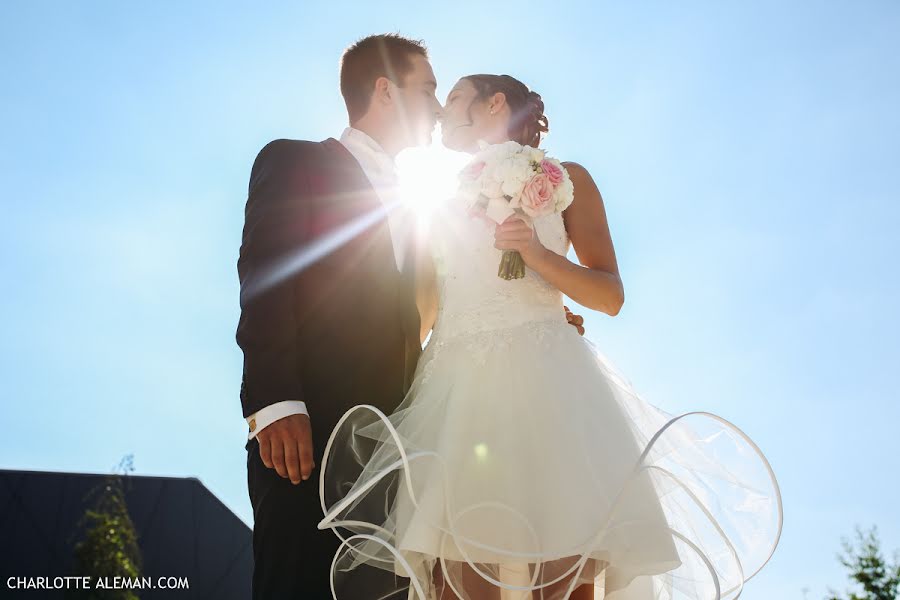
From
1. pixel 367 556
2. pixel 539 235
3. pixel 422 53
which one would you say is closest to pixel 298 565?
pixel 367 556

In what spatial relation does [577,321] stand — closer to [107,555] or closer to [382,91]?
[382,91]

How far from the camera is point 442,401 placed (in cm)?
333

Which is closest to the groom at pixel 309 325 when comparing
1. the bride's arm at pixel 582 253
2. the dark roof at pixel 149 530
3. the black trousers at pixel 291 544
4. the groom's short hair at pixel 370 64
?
the black trousers at pixel 291 544

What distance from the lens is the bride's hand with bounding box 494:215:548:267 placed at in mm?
3490

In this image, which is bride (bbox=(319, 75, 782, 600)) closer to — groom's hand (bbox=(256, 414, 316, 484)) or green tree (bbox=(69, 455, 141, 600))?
groom's hand (bbox=(256, 414, 316, 484))

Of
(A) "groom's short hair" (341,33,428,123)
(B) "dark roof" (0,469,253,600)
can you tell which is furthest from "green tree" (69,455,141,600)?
(A) "groom's short hair" (341,33,428,123)

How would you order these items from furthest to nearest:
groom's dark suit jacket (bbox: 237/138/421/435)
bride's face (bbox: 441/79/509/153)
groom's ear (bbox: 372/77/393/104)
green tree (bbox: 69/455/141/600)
Answer: 1. green tree (bbox: 69/455/141/600)
2. groom's ear (bbox: 372/77/393/104)
3. bride's face (bbox: 441/79/509/153)
4. groom's dark suit jacket (bbox: 237/138/421/435)

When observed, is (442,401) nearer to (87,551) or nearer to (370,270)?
(370,270)

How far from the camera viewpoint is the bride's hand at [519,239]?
11.5ft

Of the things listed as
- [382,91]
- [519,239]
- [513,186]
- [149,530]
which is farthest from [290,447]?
[149,530]

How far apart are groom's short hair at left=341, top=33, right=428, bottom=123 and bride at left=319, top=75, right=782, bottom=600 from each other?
1.53 metres

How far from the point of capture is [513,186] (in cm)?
343

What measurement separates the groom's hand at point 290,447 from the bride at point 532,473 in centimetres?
13

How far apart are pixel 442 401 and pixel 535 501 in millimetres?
616
